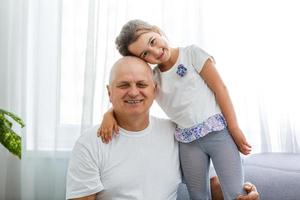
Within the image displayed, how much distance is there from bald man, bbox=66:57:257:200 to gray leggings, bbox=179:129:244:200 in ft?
0.23

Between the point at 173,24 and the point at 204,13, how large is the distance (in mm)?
224

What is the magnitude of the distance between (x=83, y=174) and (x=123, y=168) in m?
0.16

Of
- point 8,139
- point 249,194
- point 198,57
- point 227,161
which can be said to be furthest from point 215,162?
point 8,139

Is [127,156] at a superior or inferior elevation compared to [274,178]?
superior

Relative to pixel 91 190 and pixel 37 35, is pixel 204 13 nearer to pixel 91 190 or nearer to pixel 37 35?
pixel 37 35

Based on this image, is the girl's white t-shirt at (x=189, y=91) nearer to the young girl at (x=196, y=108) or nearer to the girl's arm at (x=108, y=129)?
the young girl at (x=196, y=108)

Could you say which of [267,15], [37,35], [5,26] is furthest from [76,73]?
[267,15]

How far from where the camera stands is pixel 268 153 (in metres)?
2.39

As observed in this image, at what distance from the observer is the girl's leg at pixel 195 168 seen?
154cm

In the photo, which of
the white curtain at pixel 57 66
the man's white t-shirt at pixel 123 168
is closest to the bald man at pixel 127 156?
the man's white t-shirt at pixel 123 168

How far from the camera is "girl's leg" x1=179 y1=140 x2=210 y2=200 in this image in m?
1.54

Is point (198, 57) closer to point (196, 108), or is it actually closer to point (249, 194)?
point (196, 108)

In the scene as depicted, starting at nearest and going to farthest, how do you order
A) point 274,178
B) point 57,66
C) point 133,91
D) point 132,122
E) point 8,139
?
1. point 133,91
2. point 132,122
3. point 8,139
4. point 274,178
5. point 57,66

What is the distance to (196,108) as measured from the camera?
1.51 meters
